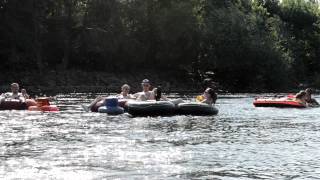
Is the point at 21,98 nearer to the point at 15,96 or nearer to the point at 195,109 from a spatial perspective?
the point at 15,96

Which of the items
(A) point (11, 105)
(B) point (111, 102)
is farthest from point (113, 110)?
(A) point (11, 105)

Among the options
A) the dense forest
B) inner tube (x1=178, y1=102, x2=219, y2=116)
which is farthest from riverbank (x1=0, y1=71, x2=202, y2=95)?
inner tube (x1=178, y1=102, x2=219, y2=116)

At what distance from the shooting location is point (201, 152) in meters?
15.6

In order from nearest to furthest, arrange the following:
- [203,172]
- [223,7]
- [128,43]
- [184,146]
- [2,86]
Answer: [203,172] < [184,146] < [2,86] < [128,43] < [223,7]

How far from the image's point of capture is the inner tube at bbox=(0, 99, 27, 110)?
28781mm

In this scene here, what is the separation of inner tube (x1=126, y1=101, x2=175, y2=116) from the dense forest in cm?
3412

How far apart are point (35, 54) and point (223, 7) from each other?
77.4 ft

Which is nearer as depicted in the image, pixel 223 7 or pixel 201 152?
pixel 201 152

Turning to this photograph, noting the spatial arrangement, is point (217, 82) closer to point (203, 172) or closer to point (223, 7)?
point (223, 7)

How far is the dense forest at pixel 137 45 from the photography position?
60719mm

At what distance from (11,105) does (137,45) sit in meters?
38.7

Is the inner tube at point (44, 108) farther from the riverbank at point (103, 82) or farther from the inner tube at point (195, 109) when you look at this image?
the riverbank at point (103, 82)

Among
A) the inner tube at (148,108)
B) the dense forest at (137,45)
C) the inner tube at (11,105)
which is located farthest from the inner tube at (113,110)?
the dense forest at (137,45)

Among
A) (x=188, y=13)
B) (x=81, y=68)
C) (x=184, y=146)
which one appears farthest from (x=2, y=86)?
(x=184, y=146)
